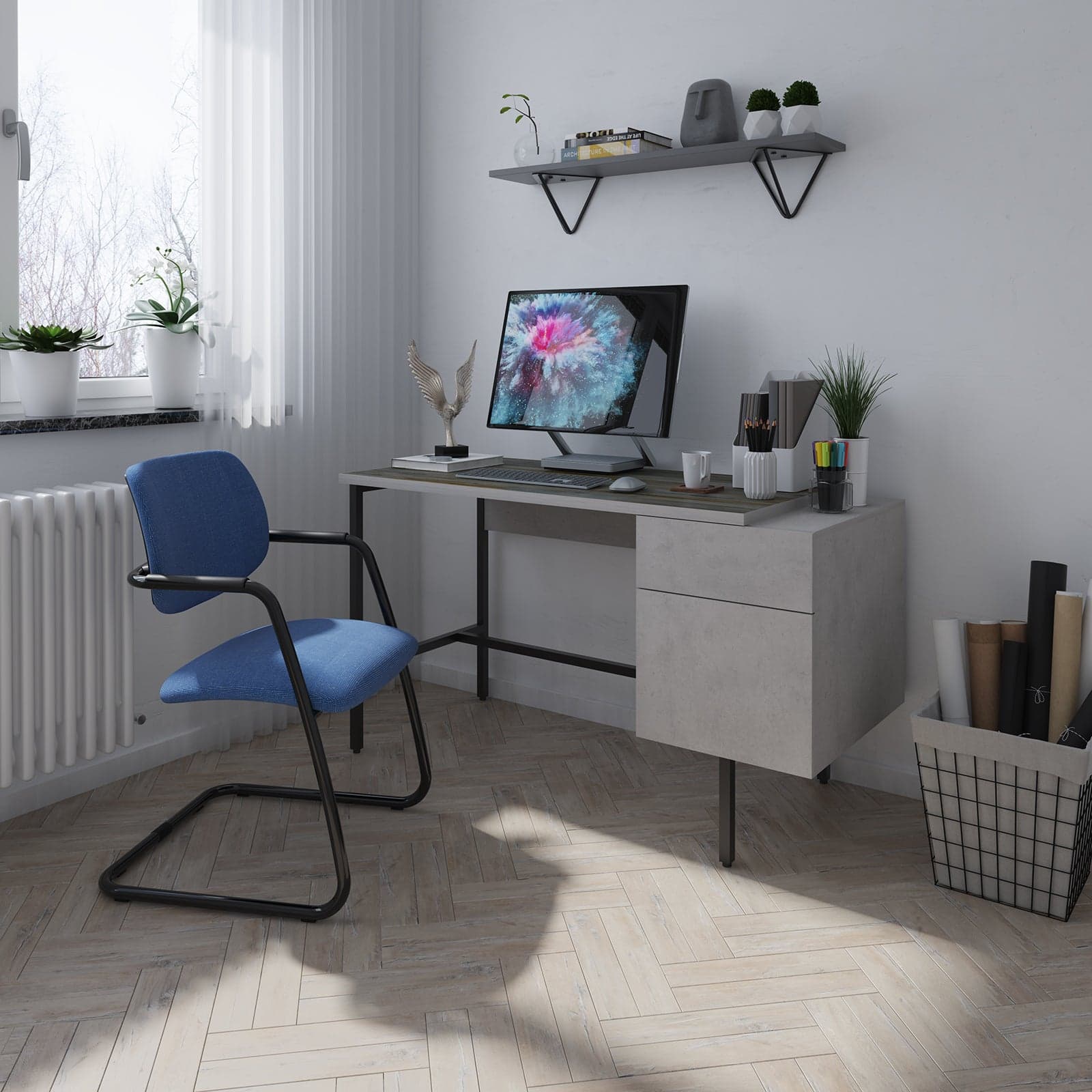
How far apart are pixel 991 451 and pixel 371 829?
171 centimetres

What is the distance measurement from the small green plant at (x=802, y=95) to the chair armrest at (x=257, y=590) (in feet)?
5.56

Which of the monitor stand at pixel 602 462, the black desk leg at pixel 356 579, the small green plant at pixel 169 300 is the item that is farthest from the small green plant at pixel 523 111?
the black desk leg at pixel 356 579

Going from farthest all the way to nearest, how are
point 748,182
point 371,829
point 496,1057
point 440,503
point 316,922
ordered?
point 440,503
point 748,182
point 371,829
point 316,922
point 496,1057

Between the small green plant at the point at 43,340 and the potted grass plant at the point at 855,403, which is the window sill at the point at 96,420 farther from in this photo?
the potted grass plant at the point at 855,403

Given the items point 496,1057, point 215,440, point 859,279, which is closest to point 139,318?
point 215,440

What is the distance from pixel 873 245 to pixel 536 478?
1.01m

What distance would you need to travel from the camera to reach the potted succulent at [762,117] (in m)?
2.53

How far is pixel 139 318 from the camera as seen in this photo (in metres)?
2.82

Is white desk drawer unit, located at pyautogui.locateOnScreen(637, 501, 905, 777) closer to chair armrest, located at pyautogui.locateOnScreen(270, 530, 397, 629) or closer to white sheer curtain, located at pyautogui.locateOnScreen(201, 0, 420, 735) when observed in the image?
chair armrest, located at pyautogui.locateOnScreen(270, 530, 397, 629)

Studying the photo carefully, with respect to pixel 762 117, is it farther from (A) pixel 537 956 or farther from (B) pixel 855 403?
(A) pixel 537 956

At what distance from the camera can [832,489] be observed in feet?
7.63

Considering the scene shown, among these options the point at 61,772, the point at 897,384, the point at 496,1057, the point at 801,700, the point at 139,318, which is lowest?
the point at 496,1057

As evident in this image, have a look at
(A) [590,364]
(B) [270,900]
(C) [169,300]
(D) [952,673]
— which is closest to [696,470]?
(A) [590,364]

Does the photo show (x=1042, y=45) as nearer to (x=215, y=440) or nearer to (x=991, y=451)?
(x=991, y=451)
